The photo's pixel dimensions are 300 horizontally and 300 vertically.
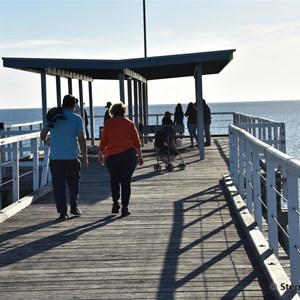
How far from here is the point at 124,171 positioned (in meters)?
8.54

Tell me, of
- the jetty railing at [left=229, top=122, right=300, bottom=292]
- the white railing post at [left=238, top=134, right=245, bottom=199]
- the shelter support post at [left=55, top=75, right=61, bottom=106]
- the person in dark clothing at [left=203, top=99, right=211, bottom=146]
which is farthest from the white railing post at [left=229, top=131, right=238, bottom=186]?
the person in dark clothing at [left=203, top=99, right=211, bottom=146]

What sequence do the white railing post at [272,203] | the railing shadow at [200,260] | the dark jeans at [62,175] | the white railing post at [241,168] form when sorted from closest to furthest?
the railing shadow at [200,260] < the white railing post at [272,203] < the dark jeans at [62,175] < the white railing post at [241,168]

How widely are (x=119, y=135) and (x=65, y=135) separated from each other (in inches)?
27.6

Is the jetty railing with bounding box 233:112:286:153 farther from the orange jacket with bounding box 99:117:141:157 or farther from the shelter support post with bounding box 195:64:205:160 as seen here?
the orange jacket with bounding box 99:117:141:157

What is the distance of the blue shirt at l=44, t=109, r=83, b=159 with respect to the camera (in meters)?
8.25

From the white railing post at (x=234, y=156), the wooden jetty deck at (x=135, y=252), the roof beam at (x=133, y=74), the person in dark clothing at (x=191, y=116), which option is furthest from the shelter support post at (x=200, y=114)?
the wooden jetty deck at (x=135, y=252)

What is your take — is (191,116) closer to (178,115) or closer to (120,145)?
(178,115)

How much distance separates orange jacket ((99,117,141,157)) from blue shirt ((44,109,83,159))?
0.38m

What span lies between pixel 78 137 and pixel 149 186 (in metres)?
3.93

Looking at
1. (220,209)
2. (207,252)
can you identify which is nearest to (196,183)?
(220,209)

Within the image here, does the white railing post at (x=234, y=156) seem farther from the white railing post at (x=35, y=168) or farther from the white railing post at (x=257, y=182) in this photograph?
the white railing post at (x=257, y=182)

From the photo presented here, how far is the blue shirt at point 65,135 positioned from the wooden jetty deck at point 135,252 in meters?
0.89

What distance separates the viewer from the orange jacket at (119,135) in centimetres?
845

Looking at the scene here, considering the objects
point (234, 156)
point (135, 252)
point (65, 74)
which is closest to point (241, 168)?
point (234, 156)
